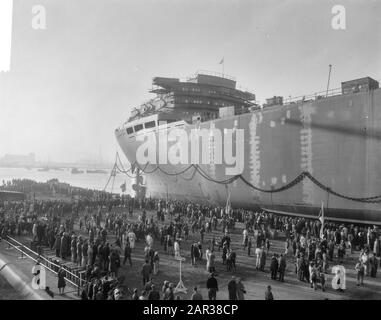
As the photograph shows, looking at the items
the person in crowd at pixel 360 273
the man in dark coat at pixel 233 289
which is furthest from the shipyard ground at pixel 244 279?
the man in dark coat at pixel 233 289

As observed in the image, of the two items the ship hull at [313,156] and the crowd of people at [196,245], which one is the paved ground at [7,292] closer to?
the crowd of people at [196,245]

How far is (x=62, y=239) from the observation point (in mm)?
14688

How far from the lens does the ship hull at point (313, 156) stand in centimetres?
1772

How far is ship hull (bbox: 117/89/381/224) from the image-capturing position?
58.1ft

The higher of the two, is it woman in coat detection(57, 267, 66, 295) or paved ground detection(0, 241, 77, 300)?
woman in coat detection(57, 267, 66, 295)

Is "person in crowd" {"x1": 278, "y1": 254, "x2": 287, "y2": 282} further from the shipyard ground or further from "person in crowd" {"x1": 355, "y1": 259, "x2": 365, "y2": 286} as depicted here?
"person in crowd" {"x1": 355, "y1": 259, "x2": 365, "y2": 286}

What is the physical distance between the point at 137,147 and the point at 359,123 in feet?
78.2

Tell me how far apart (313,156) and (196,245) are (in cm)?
955

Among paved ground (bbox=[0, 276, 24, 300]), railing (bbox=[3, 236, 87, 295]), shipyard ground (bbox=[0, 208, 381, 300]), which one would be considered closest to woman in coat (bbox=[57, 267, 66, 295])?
shipyard ground (bbox=[0, 208, 381, 300])

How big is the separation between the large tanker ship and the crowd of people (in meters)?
1.56

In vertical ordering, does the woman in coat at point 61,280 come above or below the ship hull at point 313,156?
below

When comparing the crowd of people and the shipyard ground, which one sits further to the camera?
the shipyard ground

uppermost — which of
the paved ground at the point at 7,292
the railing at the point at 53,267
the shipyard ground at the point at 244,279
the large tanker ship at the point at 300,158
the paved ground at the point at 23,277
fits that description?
the large tanker ship at the point at 300,158

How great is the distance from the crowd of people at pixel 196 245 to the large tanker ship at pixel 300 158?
1.56 metres
